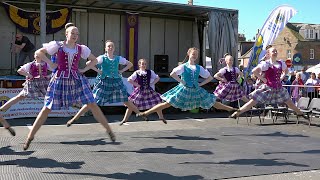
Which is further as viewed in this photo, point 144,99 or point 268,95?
point 144,99

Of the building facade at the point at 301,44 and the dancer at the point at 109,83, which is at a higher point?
the building facade at the point at 301,44

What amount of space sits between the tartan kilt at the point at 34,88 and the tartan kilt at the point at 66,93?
2610mm

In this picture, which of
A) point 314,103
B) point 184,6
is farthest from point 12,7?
point 314,103

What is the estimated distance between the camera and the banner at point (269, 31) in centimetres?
1279

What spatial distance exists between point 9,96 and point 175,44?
26.5ft

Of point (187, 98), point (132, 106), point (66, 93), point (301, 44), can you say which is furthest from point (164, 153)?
point (301, 44)

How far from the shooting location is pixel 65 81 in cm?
555

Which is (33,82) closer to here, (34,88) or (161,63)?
(34,88)

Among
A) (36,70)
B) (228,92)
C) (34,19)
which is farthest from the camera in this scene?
(34,19)

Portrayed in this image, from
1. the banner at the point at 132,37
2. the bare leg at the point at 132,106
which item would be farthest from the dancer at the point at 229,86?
the banner at the point at 132,37

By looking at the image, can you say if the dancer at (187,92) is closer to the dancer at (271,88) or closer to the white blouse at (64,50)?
the dancer at (271,88)

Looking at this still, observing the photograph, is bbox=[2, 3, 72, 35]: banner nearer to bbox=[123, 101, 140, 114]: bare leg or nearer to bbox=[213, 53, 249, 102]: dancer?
A: bbox=[213, 53, 249, 102]: dancer

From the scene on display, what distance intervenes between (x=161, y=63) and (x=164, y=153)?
10.1 metres

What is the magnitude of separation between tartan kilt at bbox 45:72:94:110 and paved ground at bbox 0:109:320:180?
80cm
